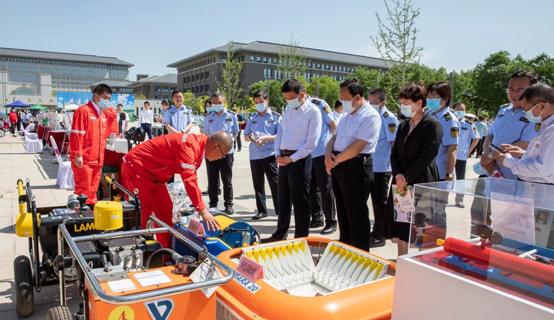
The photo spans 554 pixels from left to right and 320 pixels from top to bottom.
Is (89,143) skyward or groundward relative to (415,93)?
groundward

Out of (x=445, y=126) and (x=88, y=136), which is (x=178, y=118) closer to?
(x=88, y=136)

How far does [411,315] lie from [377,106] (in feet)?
14.0

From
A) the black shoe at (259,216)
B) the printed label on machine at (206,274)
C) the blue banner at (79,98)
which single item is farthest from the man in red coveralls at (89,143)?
the blue banner at (79,98)

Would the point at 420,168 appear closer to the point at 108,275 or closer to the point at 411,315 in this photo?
the point at 411,315

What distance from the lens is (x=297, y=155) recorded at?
4.25 meters

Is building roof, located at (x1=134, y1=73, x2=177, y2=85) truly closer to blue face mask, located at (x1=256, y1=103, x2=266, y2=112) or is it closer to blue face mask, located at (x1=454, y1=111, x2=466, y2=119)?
blue face mask, located at (x1=454, y1=111, x2=466, y2=119)

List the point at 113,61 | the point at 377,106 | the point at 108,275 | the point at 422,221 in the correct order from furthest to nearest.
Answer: the point at 113,61 → the point at 377,106 → the point at 108,275 → the point at 422,221

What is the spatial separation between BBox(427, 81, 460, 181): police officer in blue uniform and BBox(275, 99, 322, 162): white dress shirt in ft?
4.67

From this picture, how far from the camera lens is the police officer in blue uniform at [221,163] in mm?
6496

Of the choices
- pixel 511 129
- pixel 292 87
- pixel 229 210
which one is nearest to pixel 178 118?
pixel 229 210

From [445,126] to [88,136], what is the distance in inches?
178

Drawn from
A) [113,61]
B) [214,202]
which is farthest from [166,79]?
[214,202]

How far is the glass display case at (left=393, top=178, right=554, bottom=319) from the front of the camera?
158cm

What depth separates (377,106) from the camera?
578cm
